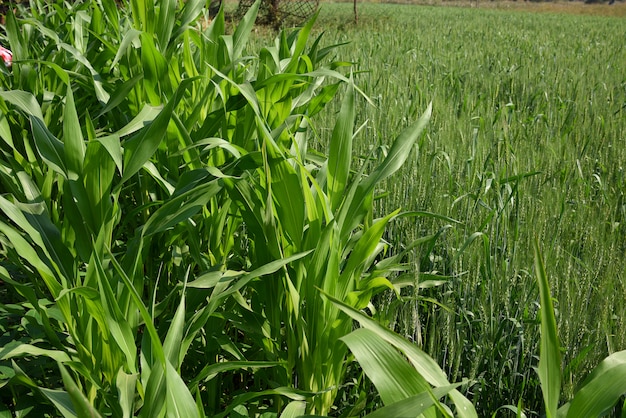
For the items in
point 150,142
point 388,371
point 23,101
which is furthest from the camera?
point 23,101

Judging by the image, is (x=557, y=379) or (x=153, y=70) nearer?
(x=557, y=379)

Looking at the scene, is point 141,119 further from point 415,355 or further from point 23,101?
point 415,355

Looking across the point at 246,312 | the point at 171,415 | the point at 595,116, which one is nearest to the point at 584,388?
the point at 171,415

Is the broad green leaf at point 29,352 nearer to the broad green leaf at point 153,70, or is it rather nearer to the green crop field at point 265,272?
the green crop field at point 265,272

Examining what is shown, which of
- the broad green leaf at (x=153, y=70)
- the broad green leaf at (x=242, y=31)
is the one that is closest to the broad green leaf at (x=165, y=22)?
the broad green leaf at (x=242, y=31)

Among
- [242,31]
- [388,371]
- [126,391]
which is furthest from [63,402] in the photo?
[242,31]

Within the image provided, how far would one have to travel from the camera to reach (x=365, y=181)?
3.93 feet

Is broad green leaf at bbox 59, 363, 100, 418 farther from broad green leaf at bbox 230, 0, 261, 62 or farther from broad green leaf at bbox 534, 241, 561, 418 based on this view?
broad green leaf at bbox 230, 0, 261, 62

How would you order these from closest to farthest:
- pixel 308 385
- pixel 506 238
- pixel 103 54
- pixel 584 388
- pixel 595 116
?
pixel 584 388, pixel 308 385, pixel 506 238, pixel 103 54, pixel 595 116

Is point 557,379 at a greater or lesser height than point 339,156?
lesser

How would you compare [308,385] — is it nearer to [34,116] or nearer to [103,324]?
[103,324]

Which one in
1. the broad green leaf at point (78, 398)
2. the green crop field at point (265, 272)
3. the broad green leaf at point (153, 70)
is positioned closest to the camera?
the broad green leaf at point (78, 398)

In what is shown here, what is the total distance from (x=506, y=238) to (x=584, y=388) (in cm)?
95

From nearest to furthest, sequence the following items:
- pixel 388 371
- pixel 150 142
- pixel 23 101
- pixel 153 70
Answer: pixel 388 371 → pixel 150 142 → pixel 23 101 → pixel 153 70
